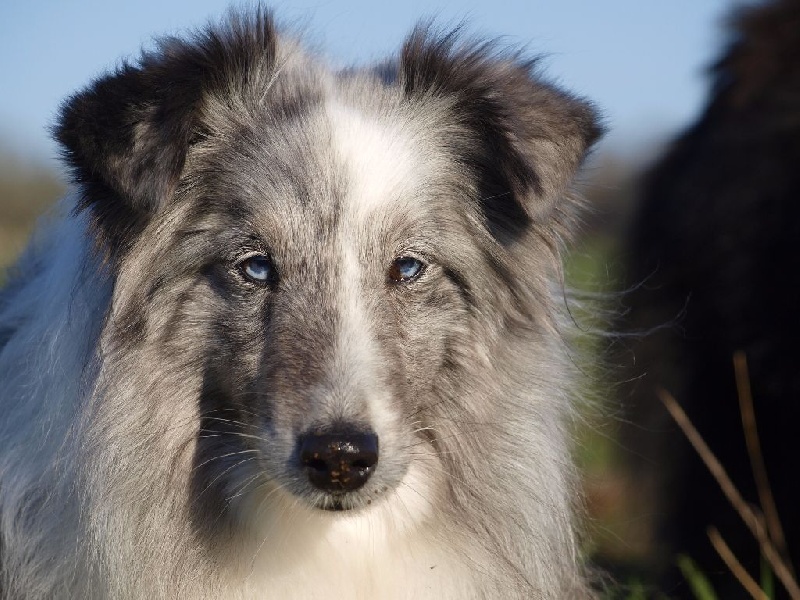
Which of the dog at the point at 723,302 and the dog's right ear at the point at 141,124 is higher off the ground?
the dog's right ear at the point at 141,124

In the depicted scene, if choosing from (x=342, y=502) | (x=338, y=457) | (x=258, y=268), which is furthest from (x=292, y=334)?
(x=342, y=502)

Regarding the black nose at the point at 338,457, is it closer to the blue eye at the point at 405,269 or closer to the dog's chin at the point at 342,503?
the dog's chin at the point at 342,503

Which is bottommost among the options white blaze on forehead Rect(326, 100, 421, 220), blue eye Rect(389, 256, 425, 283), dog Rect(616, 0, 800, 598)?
dog Rect(616, 0, 800, 598)

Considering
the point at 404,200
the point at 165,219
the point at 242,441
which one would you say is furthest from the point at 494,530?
the point at 165,219

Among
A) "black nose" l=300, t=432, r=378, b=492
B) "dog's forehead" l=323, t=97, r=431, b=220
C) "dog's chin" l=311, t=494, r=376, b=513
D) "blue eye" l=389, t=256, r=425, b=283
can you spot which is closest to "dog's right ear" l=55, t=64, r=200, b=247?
"dog's forehead" l=323, t=97, r=431, b=220

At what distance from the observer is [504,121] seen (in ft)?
12.6

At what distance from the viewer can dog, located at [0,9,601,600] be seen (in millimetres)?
3502

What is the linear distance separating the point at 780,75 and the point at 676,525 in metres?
2.49

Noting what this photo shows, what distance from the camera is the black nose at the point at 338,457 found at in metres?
3.25

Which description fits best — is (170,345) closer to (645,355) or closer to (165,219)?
(165,219)

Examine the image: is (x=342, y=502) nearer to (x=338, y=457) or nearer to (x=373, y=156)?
(x=338, y=457)

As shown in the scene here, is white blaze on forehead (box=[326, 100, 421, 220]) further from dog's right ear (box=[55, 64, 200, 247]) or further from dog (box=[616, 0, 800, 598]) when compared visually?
dog (box=[616, 0, 800, 598])

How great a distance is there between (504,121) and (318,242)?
2.73ft

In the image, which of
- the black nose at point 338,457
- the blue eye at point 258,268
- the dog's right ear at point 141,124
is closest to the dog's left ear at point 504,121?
the dog's right ear at point 141,124
